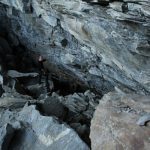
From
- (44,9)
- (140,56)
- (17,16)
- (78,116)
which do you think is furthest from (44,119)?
(17,16)

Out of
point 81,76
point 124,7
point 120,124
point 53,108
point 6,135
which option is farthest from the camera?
point 81,76

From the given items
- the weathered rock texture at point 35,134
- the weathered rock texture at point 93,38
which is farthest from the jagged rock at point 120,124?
the weathered rock texture at point 93,38

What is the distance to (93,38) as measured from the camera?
38.6 ft

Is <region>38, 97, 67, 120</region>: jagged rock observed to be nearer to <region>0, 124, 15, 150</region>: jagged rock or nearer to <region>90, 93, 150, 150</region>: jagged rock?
<region>0, 124, 15, 150</region>: jagged rock

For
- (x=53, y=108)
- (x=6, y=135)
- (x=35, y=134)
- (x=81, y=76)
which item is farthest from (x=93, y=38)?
(x=81, y=76)

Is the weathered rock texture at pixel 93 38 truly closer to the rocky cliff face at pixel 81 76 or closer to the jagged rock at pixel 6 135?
the rocky cliff face at pixel 81 76

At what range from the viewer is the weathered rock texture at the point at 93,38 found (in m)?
9.45

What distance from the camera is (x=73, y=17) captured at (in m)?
12.0

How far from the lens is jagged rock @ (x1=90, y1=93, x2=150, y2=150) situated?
804cm

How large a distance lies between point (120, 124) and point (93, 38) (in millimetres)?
4117

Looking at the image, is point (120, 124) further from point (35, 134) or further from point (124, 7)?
point (35, 134)

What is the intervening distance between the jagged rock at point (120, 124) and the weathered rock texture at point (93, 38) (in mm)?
Answer: 1682

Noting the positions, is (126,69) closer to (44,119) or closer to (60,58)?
(44,119)

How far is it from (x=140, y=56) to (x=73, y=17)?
3.05m
